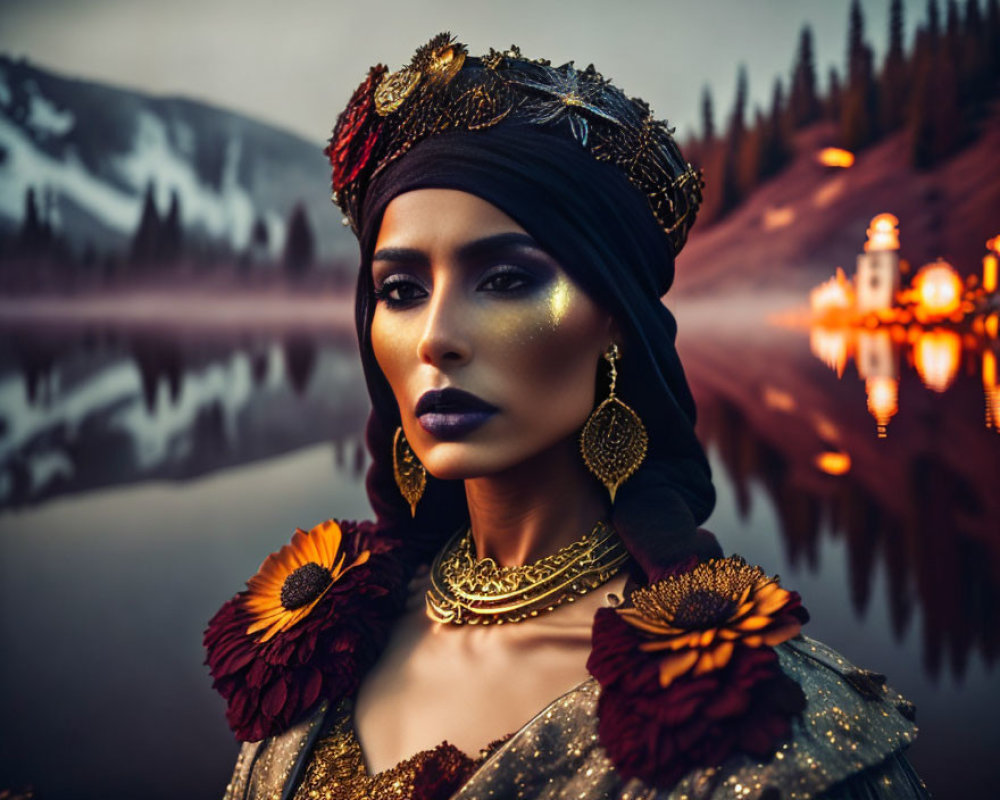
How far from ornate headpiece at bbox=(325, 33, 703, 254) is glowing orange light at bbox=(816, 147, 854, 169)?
3.37 ft

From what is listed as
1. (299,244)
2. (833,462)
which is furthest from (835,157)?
(299,244)

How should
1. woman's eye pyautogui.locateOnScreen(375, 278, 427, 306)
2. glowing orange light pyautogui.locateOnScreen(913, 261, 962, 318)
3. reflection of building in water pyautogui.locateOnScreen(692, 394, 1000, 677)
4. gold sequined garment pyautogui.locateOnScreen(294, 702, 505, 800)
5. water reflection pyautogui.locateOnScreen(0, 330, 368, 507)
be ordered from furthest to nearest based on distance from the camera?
water reflection pyautogui.locateOnScreen(0, 330, 368, 507), glowing orange light pyautogui.locateOnScreen(913, 261, 962, 318), reflection of building in water pyautogui.locateOnScreen(692, 394, 1000, 677), woman's eye pyautogui.locateOnScreen(375, 278, 427, 306), gold sequined garment pyautogui.locateOnScreen(294, 702, 505, 800)

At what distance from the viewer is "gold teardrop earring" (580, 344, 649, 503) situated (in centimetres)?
124

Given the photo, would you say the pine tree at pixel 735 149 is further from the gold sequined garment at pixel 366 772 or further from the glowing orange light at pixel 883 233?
the gold sequined garment at pixel 366 772

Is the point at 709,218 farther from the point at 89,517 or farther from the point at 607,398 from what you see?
the point at 89,517

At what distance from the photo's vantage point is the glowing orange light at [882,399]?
1820 mm

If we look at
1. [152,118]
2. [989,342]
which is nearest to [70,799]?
[152,118]

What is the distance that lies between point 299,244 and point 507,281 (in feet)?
6.67

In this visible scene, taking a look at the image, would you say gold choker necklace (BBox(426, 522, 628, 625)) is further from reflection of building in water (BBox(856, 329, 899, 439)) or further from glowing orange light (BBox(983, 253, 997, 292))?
glowing orange light (BBox(983, 253, 997, 292))

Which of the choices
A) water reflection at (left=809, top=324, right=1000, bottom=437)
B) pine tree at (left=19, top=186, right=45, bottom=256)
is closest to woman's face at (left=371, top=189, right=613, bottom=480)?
water reflection at (left=809, top=324, right=1000, bottom=437)

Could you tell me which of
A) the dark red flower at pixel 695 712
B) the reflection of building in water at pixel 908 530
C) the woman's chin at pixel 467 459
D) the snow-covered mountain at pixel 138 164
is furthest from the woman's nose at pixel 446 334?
the snow-covered mountain at pixel 138 164

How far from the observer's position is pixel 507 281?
114 centimetres

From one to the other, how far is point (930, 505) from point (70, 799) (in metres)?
2.30

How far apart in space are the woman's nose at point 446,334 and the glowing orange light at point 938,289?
1.38 m
